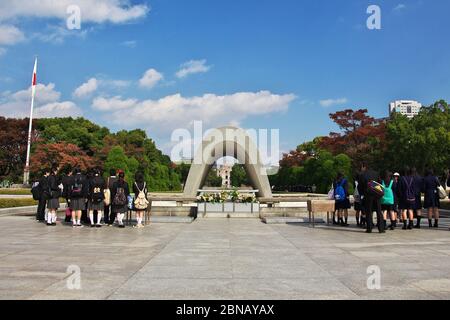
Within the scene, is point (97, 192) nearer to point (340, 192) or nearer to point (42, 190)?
point (42, 190)

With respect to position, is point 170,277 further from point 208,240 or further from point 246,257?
point 208,240

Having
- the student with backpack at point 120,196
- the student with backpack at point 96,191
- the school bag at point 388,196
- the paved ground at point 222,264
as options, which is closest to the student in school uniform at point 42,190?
the student with backpack at point 96,191

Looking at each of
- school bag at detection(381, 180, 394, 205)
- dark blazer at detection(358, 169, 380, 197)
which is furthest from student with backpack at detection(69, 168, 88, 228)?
school bag at detection(381, 180, 394, 205)

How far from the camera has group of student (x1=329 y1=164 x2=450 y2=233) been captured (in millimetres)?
10445

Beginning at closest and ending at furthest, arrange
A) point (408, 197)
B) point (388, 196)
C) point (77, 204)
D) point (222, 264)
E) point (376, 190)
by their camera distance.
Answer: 1. point (222, 264)
2. point (376, 190)
3. point (388, 196)
4. point (408, 197)
5. point (77, 204)

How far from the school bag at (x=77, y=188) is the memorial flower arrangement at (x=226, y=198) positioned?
18.3 feet

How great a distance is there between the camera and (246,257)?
271 inches

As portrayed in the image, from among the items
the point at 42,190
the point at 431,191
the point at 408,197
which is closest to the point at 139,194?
the point at 42,190

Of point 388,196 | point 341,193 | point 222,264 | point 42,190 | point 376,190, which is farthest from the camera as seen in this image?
point 42,190

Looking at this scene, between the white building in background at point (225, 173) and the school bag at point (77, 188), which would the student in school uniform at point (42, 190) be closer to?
the school bag at point (77, 188)

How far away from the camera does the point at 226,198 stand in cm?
1642

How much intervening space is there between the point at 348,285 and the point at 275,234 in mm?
5553

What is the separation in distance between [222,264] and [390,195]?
21.9 feet
